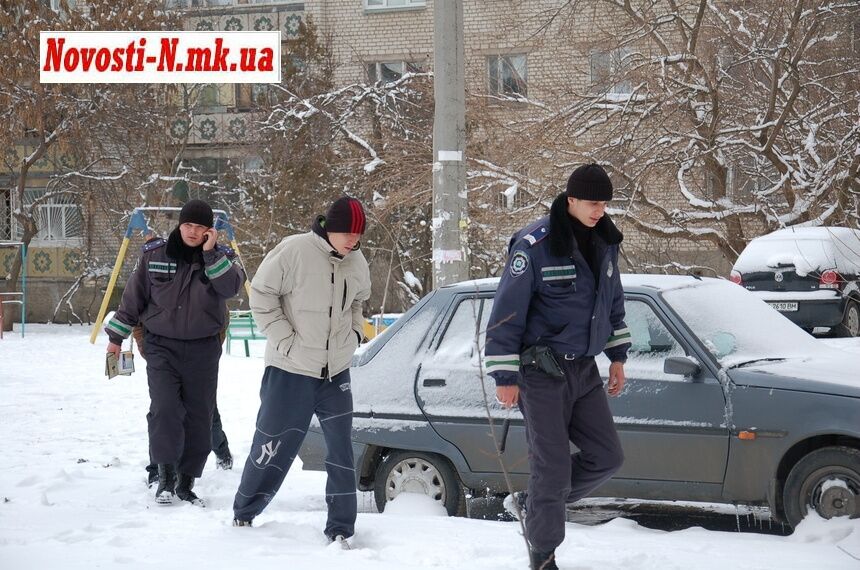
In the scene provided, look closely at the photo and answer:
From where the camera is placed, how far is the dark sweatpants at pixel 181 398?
6477 mm

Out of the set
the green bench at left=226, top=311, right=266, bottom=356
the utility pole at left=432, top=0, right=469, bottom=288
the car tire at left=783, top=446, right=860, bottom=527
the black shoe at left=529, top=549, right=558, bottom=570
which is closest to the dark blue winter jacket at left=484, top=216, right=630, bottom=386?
the black shoe at left=529, top=549, right=558, bottom=570

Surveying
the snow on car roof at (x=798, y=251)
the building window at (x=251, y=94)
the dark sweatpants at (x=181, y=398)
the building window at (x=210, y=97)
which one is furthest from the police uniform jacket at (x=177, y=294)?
the building window at (x=210, y=97)

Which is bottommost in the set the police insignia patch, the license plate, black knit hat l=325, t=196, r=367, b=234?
the license plate

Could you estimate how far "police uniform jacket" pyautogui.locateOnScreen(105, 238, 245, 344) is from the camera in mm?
6496

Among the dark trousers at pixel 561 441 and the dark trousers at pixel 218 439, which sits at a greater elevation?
the dark trousers at pixel 561 441

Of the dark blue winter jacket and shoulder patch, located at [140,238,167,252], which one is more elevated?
shoulder patch, located at [140,238,167,252]

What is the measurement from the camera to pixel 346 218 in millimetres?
5246

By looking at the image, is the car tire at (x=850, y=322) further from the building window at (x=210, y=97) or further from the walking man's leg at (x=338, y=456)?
the building window at (x=210, y=97)

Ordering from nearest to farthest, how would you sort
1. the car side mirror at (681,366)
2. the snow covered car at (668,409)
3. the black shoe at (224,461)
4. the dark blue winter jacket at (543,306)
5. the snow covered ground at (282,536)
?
1. the dark blue winter jacket at (543,306)
2. the snow covered ground at (282,536)
3. the snow covered car at (668,409)
4. the car side mirror at (681,366)
5. the black shoe at (224,461)

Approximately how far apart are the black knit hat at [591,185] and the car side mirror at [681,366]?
4.88 feet

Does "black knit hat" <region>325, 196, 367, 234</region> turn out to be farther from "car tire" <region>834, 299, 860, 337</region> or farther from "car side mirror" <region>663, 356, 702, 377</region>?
"car tire" <region>834, 299, 860, 337</region>

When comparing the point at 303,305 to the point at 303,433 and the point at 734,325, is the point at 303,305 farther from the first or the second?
the point at 734,325

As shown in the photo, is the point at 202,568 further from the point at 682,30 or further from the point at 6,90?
the point at 6,90

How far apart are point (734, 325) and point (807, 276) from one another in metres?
8.23
